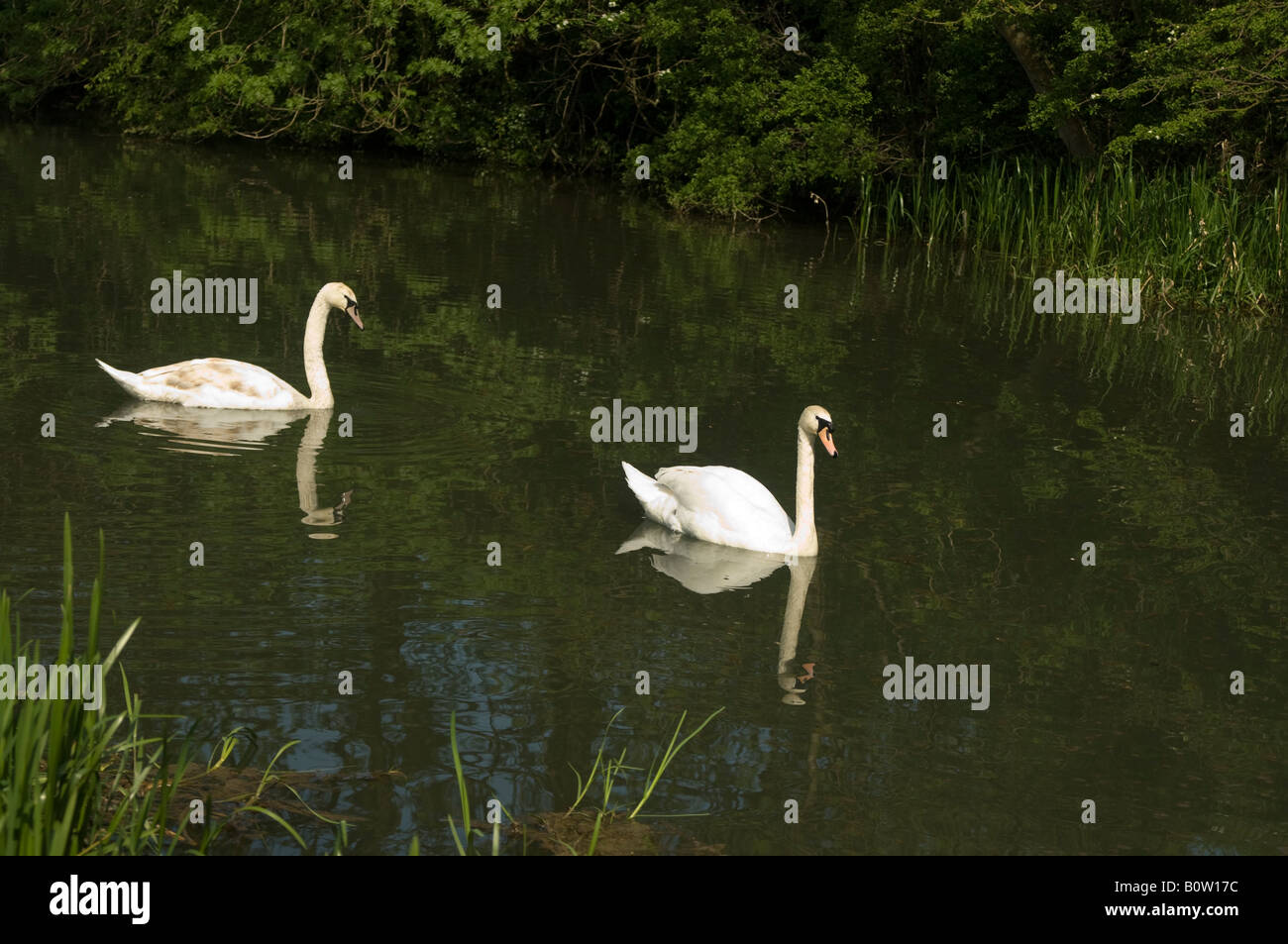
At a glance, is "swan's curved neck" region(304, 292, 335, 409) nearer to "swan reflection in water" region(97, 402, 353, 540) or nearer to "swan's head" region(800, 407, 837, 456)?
"swan reflection in water" region(97, 402, 353, 540)

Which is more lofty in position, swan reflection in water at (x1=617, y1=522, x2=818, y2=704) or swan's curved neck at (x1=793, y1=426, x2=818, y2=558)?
swan's curved neck at (x1=793, y1=426, x2=818, y2=558)

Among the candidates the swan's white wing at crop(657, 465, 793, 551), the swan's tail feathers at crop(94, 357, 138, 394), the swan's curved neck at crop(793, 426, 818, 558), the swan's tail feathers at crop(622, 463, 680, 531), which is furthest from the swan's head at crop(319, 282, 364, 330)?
the swan's curved neck at crop(793, 426, 818, 558)

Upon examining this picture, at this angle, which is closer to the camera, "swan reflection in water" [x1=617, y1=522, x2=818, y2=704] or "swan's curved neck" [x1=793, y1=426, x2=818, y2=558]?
"swan reflection in water" [x1=617, y1=522, x2=818, y2=704]

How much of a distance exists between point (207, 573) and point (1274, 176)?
691 inches

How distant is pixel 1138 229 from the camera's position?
1925 centimetres

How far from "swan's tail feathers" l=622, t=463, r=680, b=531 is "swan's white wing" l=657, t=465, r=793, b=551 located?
5cm

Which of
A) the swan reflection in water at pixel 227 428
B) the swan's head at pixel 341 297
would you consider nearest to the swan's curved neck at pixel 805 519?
the swan reflection in water at pixel 227 428

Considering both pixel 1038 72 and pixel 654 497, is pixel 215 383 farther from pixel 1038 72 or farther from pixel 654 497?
pixel 1038 72

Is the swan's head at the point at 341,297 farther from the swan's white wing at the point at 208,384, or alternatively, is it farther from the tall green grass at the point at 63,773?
the tall green grass at the point at 63,773

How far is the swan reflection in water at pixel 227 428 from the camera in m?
10.8

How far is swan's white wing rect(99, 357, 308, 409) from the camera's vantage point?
1166 centimetres

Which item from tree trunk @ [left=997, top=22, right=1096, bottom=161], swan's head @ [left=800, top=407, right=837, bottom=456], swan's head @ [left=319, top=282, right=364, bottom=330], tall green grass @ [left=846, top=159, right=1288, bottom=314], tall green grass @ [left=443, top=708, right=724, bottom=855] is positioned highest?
tree trunk @ [left=997, top=22, right=1096, bottom=161]

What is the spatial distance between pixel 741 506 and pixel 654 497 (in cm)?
69

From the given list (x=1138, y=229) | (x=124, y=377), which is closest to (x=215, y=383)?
(x=124, y=377)
